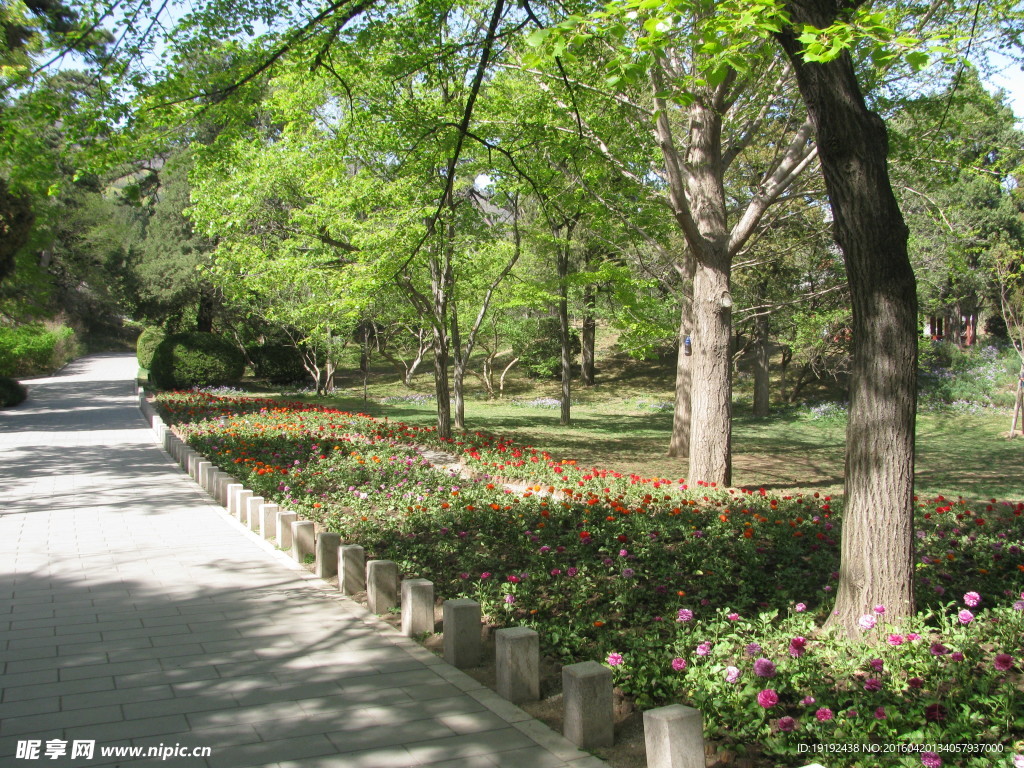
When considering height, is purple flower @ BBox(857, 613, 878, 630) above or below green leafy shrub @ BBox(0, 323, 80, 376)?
below

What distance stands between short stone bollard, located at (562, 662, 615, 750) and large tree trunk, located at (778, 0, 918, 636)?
5.53 ft

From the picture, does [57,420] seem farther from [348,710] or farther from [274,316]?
[348,710]

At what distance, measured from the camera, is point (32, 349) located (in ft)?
111

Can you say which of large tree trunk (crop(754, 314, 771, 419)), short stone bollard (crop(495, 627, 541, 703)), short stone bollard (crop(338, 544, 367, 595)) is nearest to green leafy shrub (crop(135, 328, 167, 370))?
large tree trunk (crop(754, 314, 771, 419))

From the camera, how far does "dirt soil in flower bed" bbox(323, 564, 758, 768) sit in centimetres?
327

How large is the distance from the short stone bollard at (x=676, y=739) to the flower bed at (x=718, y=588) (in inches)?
14.4

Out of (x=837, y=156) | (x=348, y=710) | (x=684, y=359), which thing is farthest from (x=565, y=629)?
(x=684, y=359)

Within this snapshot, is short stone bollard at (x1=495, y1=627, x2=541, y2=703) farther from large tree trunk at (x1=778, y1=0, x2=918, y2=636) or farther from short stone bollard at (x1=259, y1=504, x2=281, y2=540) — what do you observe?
short stone bollard at (x1=259, y1=504, x2=281, y2=540)

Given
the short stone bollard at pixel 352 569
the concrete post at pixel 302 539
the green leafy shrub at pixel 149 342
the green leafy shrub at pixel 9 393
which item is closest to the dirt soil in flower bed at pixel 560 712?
the short stone bollard at pixel 352 569

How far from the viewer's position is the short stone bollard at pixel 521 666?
154 inches

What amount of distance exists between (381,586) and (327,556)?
1026 mm

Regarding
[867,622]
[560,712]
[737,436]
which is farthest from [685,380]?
[560,712]

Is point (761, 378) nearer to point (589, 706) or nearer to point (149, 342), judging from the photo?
point (589, 706)

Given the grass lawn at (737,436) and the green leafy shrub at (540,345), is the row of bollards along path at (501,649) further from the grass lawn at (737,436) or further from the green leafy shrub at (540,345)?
the green leafy shrub at (540,345)
